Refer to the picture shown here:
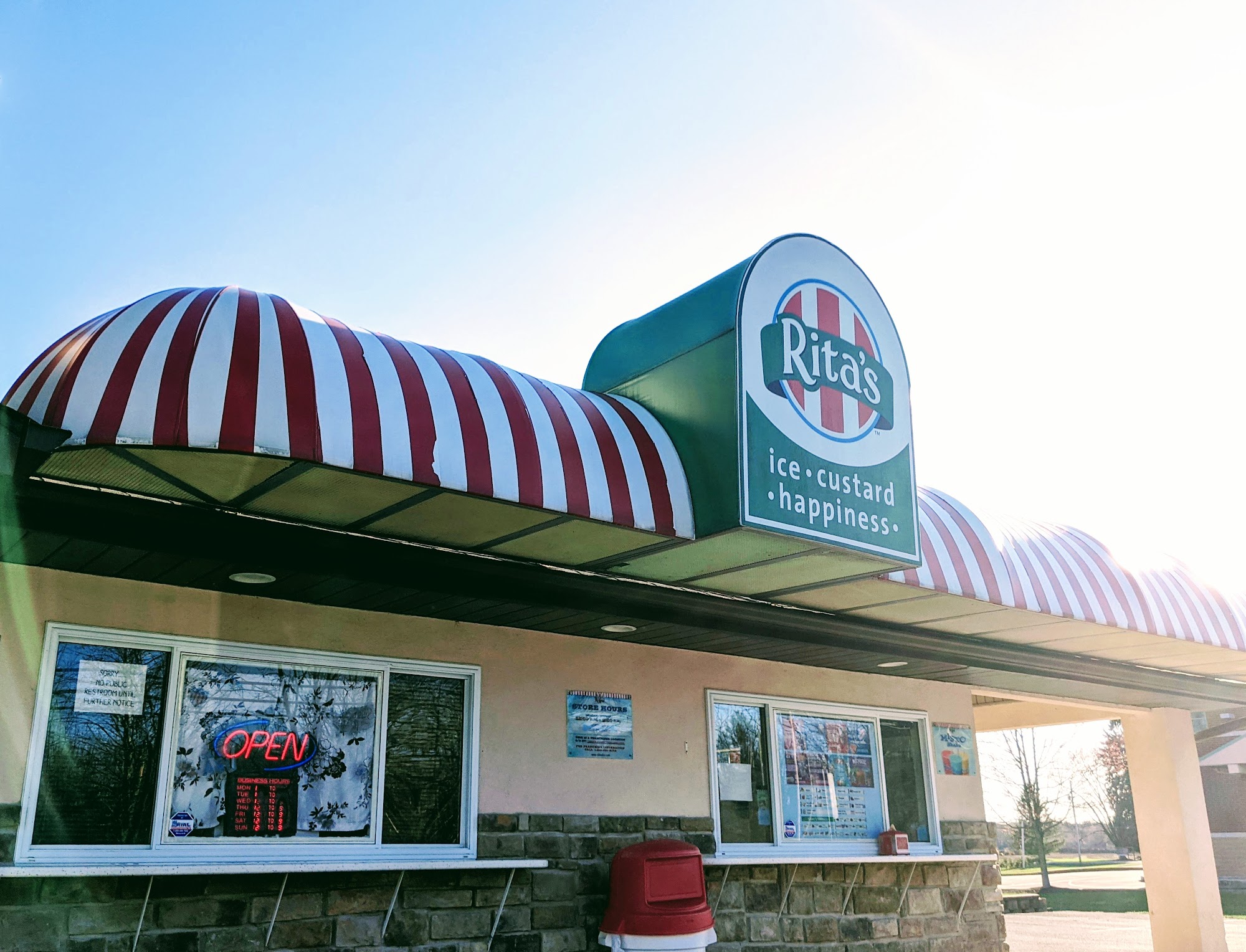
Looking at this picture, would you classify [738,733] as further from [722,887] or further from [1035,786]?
[1035,786]

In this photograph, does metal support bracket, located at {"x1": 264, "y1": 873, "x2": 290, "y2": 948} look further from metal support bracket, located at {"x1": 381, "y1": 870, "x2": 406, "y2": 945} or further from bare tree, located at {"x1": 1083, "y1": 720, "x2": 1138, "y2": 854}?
bare tree, located at {"x1": 1083, "y1": 720, "x2": 1138, "y2": 854}

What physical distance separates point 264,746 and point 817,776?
4.51m

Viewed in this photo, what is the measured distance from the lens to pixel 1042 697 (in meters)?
10.8

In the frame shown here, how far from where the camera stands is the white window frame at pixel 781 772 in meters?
7.58

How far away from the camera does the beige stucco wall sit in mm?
5074

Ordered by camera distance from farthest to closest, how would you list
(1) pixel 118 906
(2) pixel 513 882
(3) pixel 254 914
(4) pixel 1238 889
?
1. (4) pixel 1238 889
2. (2) pixel 513 882
3. (3) pixel 254 914
4. (1) pixel 118 906

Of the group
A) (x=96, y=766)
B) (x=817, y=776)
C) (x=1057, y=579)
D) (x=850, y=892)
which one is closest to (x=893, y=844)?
(x=850, y=892)

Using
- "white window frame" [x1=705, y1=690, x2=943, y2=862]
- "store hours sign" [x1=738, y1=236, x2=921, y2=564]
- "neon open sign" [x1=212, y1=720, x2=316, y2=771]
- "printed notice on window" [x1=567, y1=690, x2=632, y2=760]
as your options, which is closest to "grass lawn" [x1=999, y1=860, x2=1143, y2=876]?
"white window frame" [x1=705, y1=690, x2=943, y2=862]

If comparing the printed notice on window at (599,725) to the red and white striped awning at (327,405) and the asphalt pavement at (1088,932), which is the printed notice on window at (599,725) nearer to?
the red and white striped awning at (327,405)

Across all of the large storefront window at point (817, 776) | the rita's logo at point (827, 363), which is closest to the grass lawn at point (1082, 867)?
Answer: the large storefront window at point (817, 776)

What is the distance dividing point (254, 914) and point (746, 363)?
148 inches

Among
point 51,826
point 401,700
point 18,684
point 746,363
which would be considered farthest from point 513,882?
point 746,363

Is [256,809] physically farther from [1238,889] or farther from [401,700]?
[1238,889]

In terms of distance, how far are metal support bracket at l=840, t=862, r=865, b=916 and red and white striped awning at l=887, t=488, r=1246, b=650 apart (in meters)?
2.62
